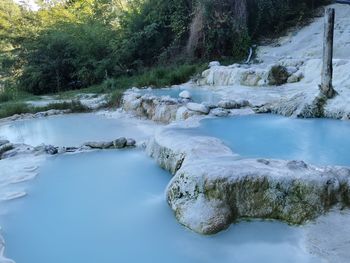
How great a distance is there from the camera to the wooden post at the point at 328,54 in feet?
19.3

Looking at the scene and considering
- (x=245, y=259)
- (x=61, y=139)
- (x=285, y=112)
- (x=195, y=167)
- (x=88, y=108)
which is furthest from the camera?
(x=88, y=108)

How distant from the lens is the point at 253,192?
3.27 meters

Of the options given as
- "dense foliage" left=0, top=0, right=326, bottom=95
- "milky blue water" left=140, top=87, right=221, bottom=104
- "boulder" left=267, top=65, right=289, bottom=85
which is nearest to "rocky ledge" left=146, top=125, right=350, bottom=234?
"milky blue water" left=140, top=87, right=221, bottom=104

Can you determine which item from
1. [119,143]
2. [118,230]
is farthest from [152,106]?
[118,230]

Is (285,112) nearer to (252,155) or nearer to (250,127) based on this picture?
(250,127)

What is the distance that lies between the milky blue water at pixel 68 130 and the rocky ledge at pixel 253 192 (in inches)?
125

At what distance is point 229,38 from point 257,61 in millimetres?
1981

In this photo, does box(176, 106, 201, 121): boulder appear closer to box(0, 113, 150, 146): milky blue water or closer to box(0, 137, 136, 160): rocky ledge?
box(0, 113, 150, 146): milky blue water

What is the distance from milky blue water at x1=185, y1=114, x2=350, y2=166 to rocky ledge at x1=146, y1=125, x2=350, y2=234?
29.2 inches

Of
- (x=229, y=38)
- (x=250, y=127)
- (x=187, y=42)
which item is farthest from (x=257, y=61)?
(x=250, y=127)

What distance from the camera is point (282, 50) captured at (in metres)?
11.9

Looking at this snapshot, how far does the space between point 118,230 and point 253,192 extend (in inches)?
44.4

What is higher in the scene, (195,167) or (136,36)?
(136,36)

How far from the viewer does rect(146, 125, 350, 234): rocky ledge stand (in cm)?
314
